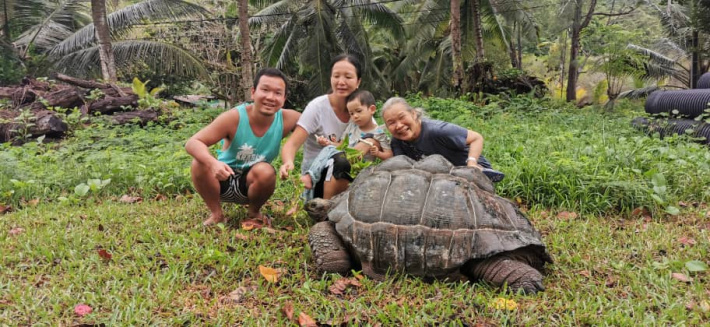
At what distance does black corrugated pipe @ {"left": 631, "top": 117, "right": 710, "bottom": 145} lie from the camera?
623cm

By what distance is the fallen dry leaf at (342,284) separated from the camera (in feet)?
8.73

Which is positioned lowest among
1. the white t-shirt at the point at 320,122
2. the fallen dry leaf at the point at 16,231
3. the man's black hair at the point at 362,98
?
the fallen dry leaf at the point at 16,231

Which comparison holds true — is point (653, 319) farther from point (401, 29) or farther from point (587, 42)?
point (587, 42)

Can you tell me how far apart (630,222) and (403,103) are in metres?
2.17

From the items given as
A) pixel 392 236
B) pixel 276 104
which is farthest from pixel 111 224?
pixel 392 236

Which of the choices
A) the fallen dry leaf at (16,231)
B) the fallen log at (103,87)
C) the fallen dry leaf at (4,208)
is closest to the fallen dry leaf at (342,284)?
the fallen dry leaf at (16,231)

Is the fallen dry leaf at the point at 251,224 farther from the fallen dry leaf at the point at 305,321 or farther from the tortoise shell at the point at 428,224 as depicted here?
the fallen dry leaf at the point at 305,321

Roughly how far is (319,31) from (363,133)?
40.6ft

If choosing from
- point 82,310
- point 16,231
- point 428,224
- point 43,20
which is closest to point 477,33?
point 428,224

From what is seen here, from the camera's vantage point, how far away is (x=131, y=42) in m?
17.0

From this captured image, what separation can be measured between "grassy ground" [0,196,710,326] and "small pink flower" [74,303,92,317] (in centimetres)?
5

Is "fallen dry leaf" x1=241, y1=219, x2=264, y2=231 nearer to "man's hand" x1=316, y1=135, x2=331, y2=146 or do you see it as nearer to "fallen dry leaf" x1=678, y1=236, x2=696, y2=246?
"man's hand" x1=316, y1=135, x2=331, y2=146

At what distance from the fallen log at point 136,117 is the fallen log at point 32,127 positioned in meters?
1.13

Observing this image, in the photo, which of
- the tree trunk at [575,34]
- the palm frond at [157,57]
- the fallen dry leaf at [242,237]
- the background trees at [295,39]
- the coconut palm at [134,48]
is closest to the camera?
the fallen dry leaf at [242,237]
